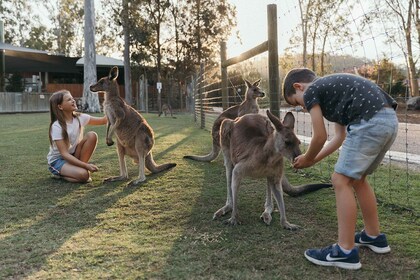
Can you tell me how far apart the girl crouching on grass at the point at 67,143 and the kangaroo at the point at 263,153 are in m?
1.66

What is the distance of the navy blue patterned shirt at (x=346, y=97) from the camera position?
224 centimetres

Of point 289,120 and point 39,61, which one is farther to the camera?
point 39,61

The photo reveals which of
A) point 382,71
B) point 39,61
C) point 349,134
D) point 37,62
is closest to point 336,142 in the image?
point 349,134

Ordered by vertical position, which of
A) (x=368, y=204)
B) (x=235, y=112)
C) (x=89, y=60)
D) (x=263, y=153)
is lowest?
(x=368, y=204)

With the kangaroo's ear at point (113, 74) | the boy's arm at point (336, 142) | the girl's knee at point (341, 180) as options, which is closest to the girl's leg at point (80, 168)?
the kangaroo's ear at point (113, 74)

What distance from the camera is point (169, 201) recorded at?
361 centimetres

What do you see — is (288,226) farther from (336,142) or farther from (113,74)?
(113,74)

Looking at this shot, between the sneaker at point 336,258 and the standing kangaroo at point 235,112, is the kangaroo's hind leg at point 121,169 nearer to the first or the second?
the standing kangaroo at point 235,112

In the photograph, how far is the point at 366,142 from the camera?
2.20 metres

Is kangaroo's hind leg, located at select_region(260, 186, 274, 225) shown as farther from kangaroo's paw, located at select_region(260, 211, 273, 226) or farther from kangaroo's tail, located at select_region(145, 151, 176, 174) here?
kangaroo's tail, located at select_region(145, 151, 176, 174)

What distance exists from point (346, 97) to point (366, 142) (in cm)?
27

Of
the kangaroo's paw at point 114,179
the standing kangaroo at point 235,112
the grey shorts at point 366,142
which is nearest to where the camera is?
the grey shorts at point 366,142

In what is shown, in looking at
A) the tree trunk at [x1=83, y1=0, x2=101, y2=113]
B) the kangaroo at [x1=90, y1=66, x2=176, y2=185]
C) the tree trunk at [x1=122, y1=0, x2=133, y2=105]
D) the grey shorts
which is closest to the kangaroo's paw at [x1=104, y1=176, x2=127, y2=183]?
the kangaroo at [x1=90, y1=66, x2=176, y2=185]

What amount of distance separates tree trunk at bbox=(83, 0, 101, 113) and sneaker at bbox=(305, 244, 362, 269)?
18754 mm
